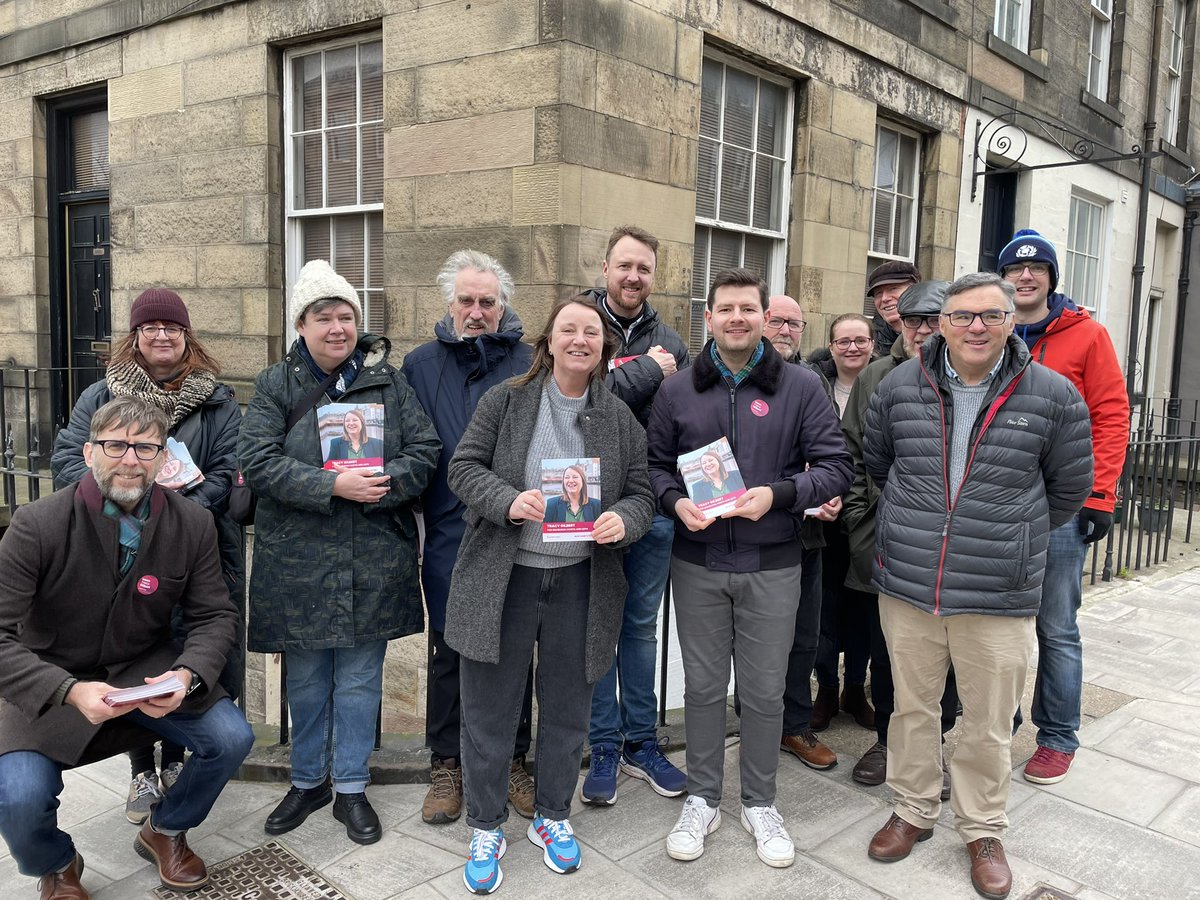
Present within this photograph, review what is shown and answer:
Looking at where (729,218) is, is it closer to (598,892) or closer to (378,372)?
(378,372)

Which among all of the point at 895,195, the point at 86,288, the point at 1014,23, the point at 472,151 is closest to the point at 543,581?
the point at 472,151

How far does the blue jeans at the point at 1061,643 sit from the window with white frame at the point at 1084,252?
975 cm

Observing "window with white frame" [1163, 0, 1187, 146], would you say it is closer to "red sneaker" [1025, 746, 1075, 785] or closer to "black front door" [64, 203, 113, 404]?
"red sneaker" [1025, 746, 1075, 785]

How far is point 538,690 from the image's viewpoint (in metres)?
3.29

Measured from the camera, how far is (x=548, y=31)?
19.2ft

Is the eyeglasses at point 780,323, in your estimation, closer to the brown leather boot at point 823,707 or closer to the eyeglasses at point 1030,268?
the eyeglasses at point 1030,268

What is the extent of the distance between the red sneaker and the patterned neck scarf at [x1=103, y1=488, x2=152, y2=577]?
370 cm

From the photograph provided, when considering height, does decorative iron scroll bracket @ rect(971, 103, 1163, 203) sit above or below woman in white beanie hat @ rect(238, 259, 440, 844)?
above

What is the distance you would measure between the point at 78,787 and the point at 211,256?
5.27m

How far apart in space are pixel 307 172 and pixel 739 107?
366cm

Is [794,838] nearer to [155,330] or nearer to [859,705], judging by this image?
[859,705]

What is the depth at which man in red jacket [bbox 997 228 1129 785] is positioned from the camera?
3719mm

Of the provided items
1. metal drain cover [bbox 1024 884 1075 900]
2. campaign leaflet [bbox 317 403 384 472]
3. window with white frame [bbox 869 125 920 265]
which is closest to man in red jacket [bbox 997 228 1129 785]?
metal drain cover [bbox 1024 884 1075 900]

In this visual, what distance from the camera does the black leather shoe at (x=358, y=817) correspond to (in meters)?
3.35
